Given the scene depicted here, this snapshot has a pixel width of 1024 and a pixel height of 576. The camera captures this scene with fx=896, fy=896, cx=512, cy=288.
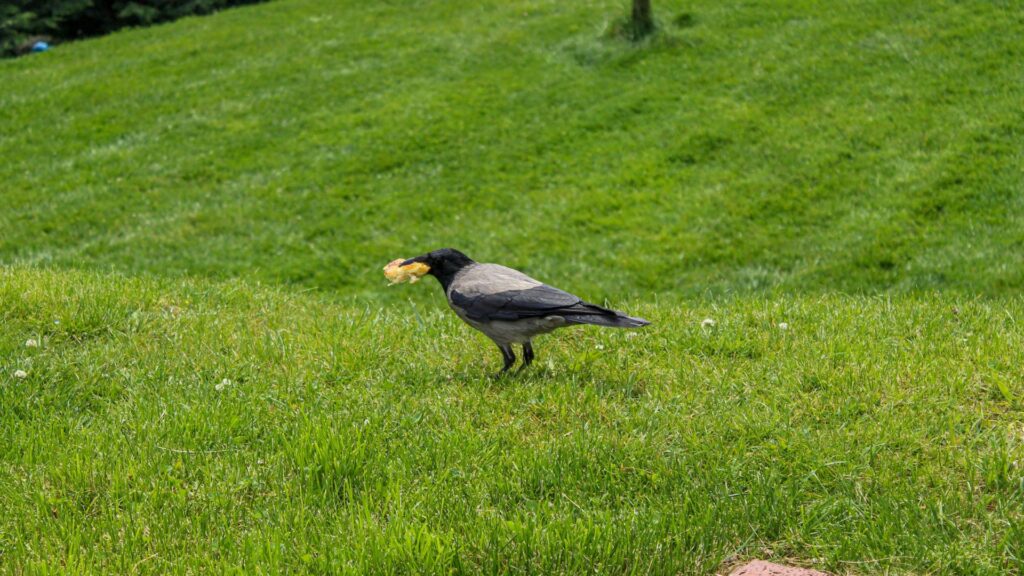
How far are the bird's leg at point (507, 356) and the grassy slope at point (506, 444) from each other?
29 cm

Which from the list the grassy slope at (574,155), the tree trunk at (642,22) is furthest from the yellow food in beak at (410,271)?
the tree trunk at (642,22)

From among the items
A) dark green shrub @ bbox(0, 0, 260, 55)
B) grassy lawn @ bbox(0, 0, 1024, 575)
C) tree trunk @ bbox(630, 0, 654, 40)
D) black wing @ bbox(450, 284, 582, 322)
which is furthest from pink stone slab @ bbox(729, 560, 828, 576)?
dark green shrub @ bbox(0, 0, 260, 55)

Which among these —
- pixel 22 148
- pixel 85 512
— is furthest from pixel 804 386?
pixel 22 148

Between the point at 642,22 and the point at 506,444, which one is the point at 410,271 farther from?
the point at 642,22

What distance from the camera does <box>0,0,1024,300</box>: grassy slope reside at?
1543cm

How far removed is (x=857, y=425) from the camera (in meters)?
5.55

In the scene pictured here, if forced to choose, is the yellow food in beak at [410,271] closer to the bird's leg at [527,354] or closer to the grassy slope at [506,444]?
the grassy slope at [506,444]

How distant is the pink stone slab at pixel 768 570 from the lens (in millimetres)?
4031

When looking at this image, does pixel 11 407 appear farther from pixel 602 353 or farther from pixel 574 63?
pixel 574 63

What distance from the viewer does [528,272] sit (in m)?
15.8

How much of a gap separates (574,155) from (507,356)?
13.1 metres

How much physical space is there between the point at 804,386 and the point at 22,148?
21676 mm

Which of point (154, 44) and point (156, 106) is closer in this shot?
point (156, 106)

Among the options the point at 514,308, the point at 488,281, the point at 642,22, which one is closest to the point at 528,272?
the point at 488,281
